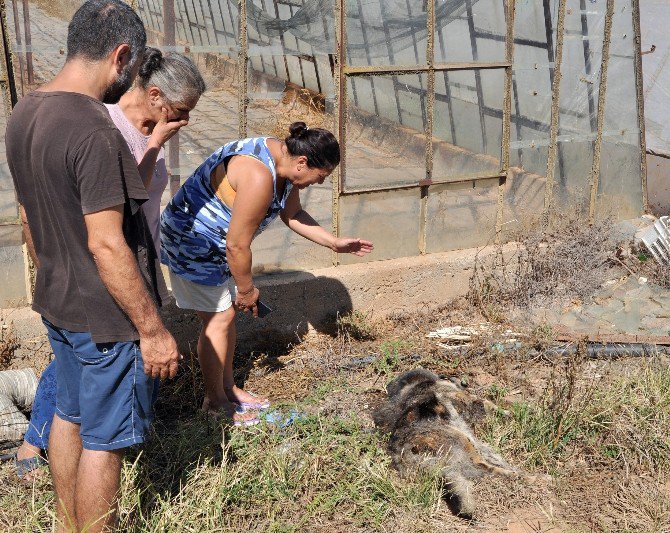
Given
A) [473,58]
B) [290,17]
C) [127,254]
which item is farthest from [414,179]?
[127,254]

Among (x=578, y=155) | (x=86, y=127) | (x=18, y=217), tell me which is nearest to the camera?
(x=86, y=127)

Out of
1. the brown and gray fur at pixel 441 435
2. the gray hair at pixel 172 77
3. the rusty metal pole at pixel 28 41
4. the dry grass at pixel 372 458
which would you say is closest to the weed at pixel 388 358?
the dry grass at pixel 372 458

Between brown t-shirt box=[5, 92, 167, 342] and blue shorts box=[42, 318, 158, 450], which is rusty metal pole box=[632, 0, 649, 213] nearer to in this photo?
brown t-shirt box=[5, 92, 167, 342]

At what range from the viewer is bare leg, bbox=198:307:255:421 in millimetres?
4406

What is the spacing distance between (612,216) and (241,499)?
14.5ft

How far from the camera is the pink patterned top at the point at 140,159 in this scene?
145 inches

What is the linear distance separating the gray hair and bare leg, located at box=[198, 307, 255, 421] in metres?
1.23

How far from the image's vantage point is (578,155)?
655 cm

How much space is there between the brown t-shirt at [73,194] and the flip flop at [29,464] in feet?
3.79

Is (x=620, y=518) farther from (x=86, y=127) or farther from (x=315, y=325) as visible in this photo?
(x=86, y=127)

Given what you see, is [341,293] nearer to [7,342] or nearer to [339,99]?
[339,99]

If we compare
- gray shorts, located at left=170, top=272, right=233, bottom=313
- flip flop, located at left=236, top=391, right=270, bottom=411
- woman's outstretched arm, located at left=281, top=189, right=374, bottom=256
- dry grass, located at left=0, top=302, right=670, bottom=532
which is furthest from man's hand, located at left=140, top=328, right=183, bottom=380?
woman's outstretched arm, located at left=281, top=189, right=374, bottom=256

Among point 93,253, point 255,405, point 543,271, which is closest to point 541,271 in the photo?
point 543,271

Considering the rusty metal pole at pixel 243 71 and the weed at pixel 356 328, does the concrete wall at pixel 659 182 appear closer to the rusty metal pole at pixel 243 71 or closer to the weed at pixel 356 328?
the weed at pixel 356 328
